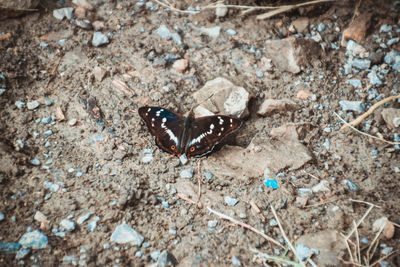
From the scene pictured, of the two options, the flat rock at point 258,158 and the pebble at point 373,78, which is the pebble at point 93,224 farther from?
the pebble at point 373,78

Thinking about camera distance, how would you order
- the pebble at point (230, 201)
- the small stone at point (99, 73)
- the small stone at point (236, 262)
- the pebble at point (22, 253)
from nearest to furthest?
the pebble at point (22, 253) < the small stone at point (236, 262) < the pebble at point (230, 201) < the small stone at point (99, 73)

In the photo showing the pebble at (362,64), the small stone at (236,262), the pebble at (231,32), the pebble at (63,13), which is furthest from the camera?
the pebble at (231,32)

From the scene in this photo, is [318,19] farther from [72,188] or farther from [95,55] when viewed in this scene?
[72,188]

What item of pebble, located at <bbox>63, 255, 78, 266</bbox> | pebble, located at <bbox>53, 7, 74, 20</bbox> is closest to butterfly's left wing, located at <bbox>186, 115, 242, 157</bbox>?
pebble, located at <bbox>63, 255, 78, 266</bbox>

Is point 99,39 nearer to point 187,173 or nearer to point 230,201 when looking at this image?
point 187,173

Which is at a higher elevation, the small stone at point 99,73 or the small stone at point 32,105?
the small stone at point 99,73

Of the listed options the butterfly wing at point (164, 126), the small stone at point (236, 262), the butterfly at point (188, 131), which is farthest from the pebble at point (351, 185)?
the butterfly wing at point (164, 126)

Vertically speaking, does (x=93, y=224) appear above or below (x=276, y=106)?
below

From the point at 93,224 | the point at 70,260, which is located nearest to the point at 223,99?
the point at 93,224
